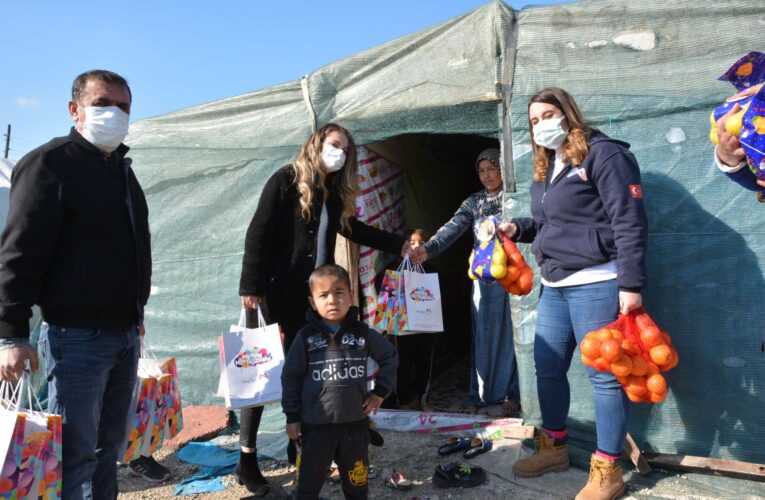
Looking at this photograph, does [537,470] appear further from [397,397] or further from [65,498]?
[65,498]

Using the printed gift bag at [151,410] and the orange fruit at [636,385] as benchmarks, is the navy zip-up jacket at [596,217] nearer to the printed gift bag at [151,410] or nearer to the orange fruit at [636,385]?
the orange fruit at [636,385]

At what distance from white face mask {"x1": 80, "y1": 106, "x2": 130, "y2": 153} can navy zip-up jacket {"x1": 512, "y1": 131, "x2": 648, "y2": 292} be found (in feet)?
6.48

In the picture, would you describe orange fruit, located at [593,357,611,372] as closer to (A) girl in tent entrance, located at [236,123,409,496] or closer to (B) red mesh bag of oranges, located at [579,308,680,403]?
(B) red mesh bag of oranges, located at [579,308,680,403]

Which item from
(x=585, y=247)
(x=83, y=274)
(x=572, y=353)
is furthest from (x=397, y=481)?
(x=83, y=274)

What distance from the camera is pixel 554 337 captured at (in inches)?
123

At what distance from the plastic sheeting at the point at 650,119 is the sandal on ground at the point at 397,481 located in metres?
0.88

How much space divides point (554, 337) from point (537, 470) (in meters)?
0.74

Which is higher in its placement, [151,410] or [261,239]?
[261,239]

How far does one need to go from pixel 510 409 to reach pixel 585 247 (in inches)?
76.2

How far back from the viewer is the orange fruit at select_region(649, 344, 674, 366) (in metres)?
2.70

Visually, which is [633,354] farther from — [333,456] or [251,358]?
[251,358]

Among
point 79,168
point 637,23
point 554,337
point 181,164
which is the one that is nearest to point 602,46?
point 637,23

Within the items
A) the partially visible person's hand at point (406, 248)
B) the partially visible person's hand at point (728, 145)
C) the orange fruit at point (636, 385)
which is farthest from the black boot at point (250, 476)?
the partially visible person's hand at point (728, 145)

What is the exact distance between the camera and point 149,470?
363 cm
